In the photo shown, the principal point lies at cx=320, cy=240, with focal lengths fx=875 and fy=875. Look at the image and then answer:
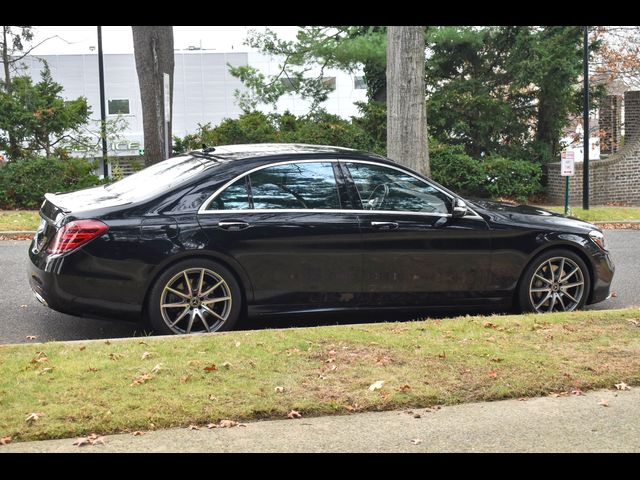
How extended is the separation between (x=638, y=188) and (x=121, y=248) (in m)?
21.3

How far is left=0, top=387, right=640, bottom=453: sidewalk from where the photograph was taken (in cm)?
461

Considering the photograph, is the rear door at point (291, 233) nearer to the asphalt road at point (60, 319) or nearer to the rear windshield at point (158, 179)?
the rear windshield at point (158, 179)

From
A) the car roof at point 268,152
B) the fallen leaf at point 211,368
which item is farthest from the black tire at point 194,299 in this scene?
the fallen leaf at point 211,368

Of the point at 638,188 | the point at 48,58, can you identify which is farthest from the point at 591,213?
the point at 48,58

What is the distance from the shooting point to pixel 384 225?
7590 mm

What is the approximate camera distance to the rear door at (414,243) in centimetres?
758

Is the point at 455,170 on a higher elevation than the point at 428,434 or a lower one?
higher

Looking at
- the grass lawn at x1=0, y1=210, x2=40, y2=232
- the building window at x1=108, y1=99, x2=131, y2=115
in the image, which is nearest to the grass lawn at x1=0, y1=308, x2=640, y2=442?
the grass lawn at x1=0, y1=210, x2=40, y2=232

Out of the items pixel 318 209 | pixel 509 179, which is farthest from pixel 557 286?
pixel 509 179

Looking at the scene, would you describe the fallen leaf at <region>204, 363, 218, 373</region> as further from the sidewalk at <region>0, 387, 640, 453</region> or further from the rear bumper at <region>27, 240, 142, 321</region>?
the rear bumper at <region>27, 240, 142, 321</region>

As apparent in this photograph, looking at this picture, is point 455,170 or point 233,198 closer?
point 233,198

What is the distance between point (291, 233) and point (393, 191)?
1.09 metres

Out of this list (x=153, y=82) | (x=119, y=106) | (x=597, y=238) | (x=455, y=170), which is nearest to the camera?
(x=597, y=238)

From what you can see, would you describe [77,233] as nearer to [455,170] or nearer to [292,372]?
[292,372]
